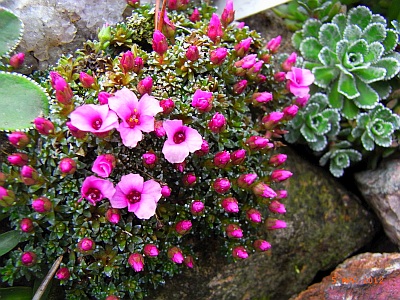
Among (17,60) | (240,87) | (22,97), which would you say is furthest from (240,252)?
(17,60)

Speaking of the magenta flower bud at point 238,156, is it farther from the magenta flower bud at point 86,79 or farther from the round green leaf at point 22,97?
the round green leaf at point 22,97

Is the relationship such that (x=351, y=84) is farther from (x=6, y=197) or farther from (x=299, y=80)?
(x=6, y=197)

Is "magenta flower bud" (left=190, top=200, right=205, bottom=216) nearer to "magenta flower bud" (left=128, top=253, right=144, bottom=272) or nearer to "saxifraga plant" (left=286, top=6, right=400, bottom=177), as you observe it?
"magenta flower bud" (left=128, top=253, right=144, bottom=272)

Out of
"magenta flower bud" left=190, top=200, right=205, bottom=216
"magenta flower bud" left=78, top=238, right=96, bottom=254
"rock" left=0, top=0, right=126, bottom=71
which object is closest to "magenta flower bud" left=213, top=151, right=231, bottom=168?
"magenta flower bud" left=190, top=200, right=205, bottom=216

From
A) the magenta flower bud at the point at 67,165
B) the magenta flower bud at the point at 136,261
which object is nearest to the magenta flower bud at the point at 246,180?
the magenta flower bud at the point at 136,261

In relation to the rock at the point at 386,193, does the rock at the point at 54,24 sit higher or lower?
higher

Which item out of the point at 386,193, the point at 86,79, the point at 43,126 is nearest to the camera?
the point at 43,126

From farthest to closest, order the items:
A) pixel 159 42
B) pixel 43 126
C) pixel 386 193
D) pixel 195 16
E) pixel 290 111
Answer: pixel 386 193
pixel 195 16
pixel 290 111
pixel 159 42
pixel 43 126

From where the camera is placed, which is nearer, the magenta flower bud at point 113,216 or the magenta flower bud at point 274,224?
the magenta flower bud at point 113,216
